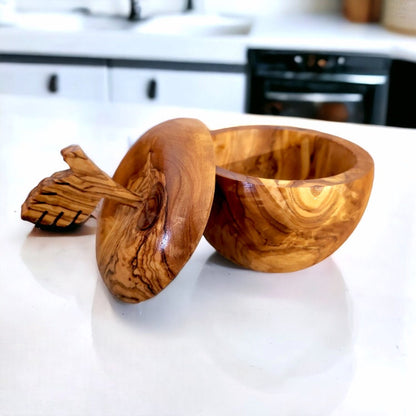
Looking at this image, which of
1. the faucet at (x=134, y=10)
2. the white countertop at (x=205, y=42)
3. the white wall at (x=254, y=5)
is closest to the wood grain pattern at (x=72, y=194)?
the white countertop at (x=205, y=42)

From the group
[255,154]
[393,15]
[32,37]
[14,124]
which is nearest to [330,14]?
[393,15]

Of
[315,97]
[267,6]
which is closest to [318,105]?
[315,97]

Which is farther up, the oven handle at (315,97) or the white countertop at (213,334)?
the white countertop at (213,334)

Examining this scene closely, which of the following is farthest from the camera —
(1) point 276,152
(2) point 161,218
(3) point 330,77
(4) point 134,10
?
(4) point 134,10

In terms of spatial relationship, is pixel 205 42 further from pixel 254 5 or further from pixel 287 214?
pixel 287 214

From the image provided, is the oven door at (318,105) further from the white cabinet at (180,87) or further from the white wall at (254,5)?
the white wall at (254,5)

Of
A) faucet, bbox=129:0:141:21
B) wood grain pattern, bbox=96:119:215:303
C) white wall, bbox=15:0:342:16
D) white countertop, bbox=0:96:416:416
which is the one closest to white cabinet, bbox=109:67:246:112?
faucet, bbox=129:0:141:21

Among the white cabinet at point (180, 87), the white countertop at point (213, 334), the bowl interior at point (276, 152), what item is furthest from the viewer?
the white cabinet at point (180, 87)

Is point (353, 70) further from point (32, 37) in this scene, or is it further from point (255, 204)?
point (255, 204)
